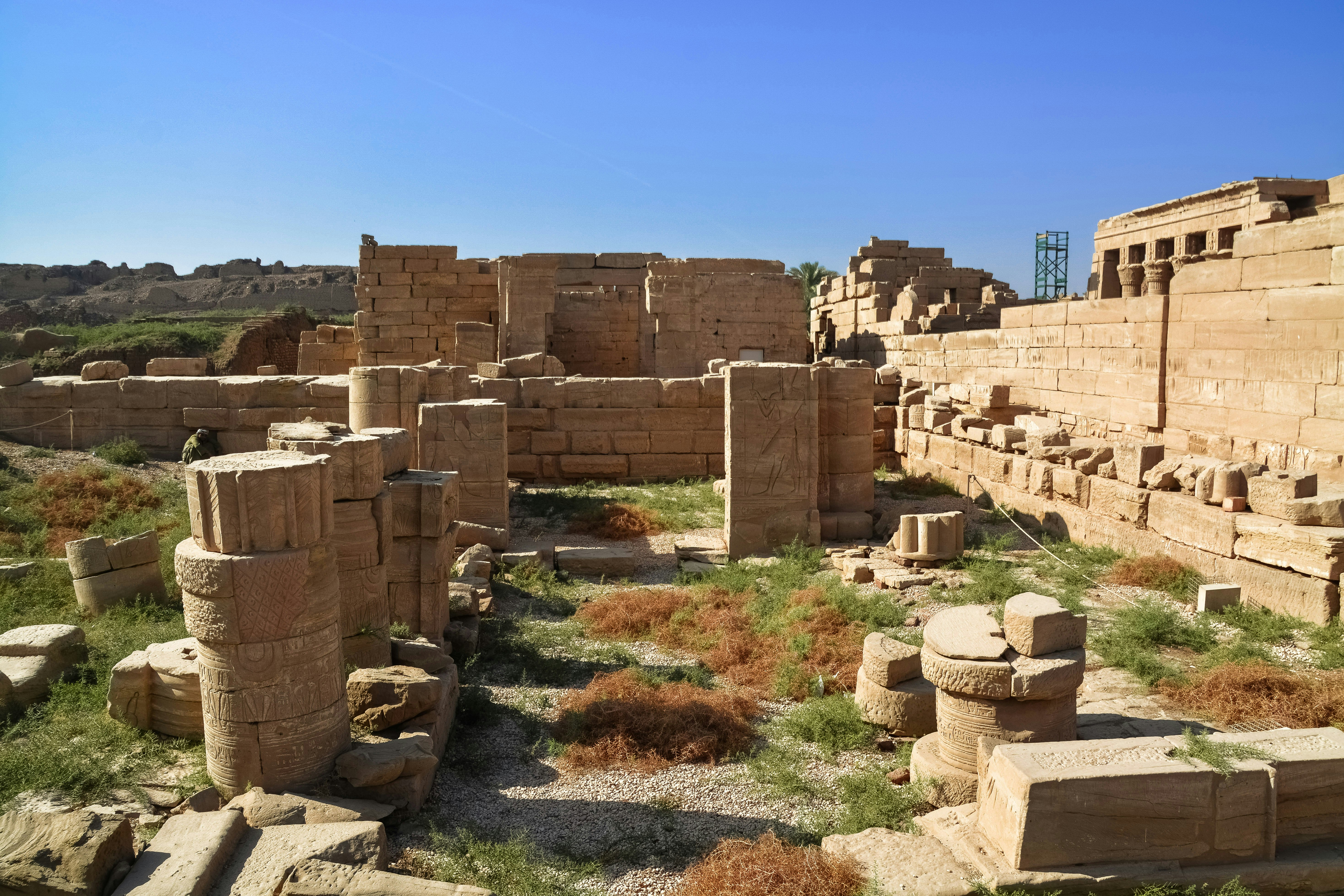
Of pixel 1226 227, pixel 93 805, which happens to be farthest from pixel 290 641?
pixel 1226 227

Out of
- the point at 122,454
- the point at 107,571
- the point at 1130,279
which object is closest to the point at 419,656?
the point at 107,571

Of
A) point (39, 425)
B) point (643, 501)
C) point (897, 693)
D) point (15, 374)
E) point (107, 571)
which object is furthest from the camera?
point (15, 374)

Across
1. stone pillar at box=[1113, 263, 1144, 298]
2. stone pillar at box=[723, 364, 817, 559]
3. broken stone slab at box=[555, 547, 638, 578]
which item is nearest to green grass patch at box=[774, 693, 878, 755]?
broken stone slab at box=[555, 547, 638, 578]

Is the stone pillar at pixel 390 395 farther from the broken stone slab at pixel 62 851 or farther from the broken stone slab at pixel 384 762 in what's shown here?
the broken stone slab at pixel 62 851

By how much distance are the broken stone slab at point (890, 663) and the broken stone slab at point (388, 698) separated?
2807 mm

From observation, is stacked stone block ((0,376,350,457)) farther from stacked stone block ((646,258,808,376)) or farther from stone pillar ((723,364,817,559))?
stone pillar ((723,364,817,559))

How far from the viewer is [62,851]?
376 centimetres

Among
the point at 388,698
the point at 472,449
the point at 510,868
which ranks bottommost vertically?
the point at 510,868

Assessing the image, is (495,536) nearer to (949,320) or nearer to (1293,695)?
(1293,695)

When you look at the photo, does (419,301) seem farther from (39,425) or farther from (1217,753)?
(1217,753)

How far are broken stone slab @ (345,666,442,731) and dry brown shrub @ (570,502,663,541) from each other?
221 inches

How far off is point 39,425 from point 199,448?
351 centimetres

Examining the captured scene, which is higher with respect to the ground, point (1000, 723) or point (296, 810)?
point (1000, 723)

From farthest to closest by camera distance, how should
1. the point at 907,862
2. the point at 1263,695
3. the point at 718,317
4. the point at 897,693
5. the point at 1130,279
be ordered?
the point at 718,317 < the point at 1130,279 < the point at 897,693 < the point at 1263,695 < the point at 907,862
